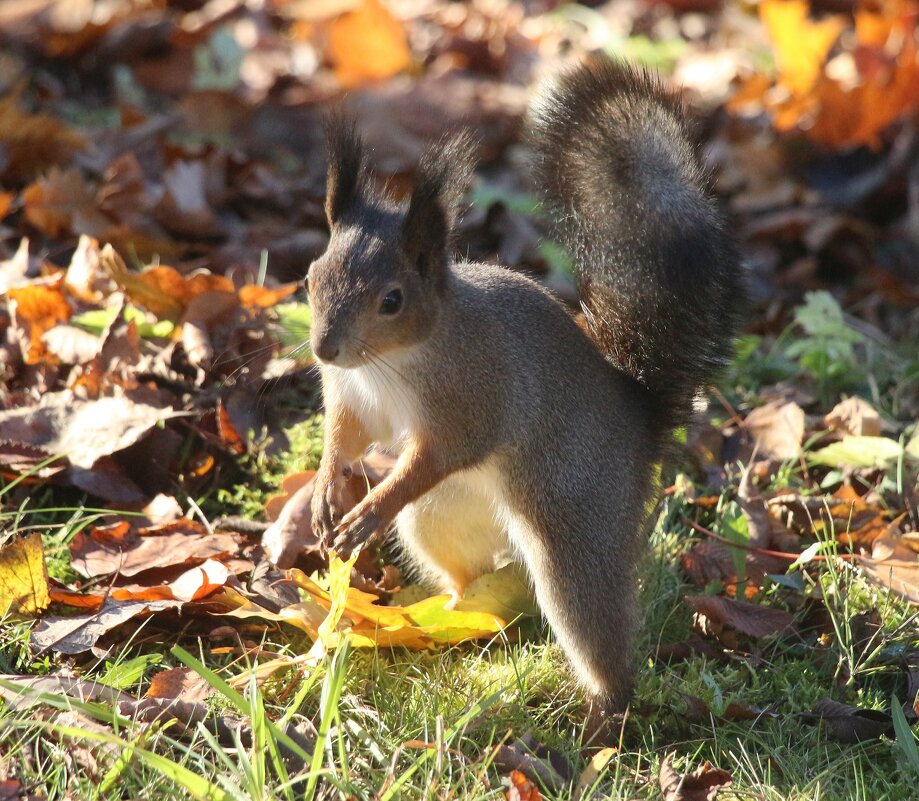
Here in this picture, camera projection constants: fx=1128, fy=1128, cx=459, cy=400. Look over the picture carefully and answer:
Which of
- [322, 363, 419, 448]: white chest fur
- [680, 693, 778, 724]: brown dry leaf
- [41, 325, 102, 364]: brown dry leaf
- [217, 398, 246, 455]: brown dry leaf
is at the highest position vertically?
[322, 363, 419, 448]: white chest fur

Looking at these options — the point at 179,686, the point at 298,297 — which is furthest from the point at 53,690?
the point at 298,297

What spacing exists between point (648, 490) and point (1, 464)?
125 cm

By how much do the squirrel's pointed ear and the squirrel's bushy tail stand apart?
21 cm

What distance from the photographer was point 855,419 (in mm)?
2672

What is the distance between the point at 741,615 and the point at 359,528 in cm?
74

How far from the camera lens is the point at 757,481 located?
8.37ft

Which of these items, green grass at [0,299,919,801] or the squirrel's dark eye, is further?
the squirrel's dark eye

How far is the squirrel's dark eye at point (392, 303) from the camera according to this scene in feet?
6.16

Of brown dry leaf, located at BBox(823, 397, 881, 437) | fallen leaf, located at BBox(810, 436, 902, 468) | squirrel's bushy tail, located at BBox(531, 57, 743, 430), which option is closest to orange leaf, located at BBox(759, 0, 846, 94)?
brown dry leaf, located at BBox(823, 397, 881, 437)

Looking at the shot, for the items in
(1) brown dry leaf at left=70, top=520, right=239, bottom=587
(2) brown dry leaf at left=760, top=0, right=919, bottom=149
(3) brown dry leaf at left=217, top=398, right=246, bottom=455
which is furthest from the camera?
(2) brown dry leaf at left=760, top=0, right=919, bottom=149

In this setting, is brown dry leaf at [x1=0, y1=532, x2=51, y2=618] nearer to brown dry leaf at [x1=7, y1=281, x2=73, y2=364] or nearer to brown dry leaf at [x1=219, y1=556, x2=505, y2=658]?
brown dry leaf at [x1=219, y1=556, x2=505, y2=658]

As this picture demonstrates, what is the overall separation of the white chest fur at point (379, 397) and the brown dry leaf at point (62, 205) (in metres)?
1.20

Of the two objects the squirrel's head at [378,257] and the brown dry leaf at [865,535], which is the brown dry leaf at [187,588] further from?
the brown dry leaf at [865,535]

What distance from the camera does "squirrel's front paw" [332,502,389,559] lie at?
1933mm
